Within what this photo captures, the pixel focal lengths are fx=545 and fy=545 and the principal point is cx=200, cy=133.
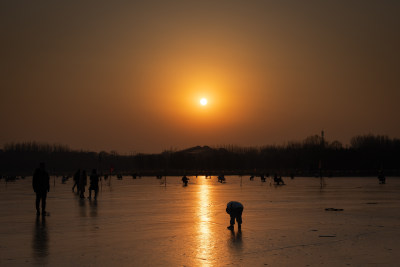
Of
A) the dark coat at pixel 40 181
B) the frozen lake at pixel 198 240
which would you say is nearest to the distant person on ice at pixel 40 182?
the dark coat at pixel 40 181

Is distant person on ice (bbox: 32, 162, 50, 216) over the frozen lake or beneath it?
over

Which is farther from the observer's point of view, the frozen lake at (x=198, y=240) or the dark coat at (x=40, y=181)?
the dark coat at (x=40, y=181)

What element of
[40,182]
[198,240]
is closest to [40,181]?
[40,182]

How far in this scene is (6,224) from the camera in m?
16.7

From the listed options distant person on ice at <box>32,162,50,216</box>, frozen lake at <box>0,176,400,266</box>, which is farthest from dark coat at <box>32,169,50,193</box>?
frozen lake at <box>0,176,400,266</box>

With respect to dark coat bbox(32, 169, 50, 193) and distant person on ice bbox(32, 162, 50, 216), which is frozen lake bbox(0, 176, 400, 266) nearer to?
distant person on ice bbox(32, 162, 50, 216)

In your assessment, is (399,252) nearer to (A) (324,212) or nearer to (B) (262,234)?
(B) (262,234)

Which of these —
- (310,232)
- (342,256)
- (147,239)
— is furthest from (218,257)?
(310,232)

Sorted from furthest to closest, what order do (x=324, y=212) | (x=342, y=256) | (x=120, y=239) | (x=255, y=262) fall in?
(x=324, y=212), (x=120, y=239), (x=342, y=256), (x=255, y=262)

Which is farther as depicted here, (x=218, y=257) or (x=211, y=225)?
(x=211, y=225)

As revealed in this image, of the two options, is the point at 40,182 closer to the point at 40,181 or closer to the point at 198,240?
the point at 40,181

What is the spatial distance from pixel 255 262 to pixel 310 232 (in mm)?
4971

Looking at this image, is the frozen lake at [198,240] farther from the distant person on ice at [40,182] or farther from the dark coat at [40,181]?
the dark coat at [40,181]

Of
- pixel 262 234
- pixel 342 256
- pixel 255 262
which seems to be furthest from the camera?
pixel 262 234
